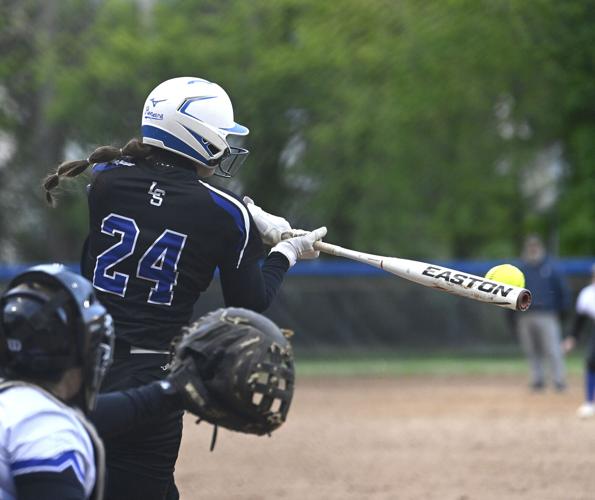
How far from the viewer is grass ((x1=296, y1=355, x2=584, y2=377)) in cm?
2223

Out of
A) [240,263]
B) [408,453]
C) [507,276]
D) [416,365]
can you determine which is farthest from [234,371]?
[416,365]

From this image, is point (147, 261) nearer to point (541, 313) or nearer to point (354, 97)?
point (541, 313)

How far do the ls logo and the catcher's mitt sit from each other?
1134 mm

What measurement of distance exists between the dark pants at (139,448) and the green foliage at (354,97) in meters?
24.5

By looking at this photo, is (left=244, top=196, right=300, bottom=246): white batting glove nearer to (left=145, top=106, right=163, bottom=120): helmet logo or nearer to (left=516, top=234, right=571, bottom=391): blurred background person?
(left=145, top=106, right=163, bottom=120): helmet logo

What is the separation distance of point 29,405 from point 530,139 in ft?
97.3

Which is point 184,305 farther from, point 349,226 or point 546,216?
point 546,216

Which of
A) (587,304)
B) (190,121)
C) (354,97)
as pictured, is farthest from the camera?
(354,97)

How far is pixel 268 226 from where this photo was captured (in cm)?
487

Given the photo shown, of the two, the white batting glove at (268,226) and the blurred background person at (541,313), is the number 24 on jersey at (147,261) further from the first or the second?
the blurred background person at (541,313)

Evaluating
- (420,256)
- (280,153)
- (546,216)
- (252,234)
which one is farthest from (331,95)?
(252,234)

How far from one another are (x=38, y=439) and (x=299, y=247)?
2010 millimetres

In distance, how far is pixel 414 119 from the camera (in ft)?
99.8

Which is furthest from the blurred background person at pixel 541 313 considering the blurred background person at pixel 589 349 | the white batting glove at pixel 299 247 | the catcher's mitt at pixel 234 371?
the catcher's mitt at pixel 234 371
